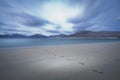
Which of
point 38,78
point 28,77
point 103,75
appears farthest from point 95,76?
point 28,77

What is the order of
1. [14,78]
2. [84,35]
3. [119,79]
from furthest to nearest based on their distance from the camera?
1. [84,35]
2. [14,78]
3. [119,79]

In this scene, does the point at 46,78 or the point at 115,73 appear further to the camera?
the point at 115,73

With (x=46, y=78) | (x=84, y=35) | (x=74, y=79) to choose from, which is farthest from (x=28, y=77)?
(x=84, y=35)

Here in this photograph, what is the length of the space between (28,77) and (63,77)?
31.3 inches

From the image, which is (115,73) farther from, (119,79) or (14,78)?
(14,78)

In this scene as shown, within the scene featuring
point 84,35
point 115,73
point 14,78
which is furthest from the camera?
→ point 84,35

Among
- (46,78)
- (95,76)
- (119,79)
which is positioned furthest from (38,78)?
(119,79)

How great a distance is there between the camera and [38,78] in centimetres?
271

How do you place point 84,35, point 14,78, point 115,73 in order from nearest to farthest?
1. point 14,78
2. point 115,73
3. point 84,35

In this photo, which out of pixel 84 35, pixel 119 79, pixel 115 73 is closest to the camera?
pixel 119 79

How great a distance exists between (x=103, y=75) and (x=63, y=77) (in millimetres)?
927

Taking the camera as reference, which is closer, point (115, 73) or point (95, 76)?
point (95, 76)

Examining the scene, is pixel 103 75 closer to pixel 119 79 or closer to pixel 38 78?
pixel 119 79

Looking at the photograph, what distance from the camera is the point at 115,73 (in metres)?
2.95
